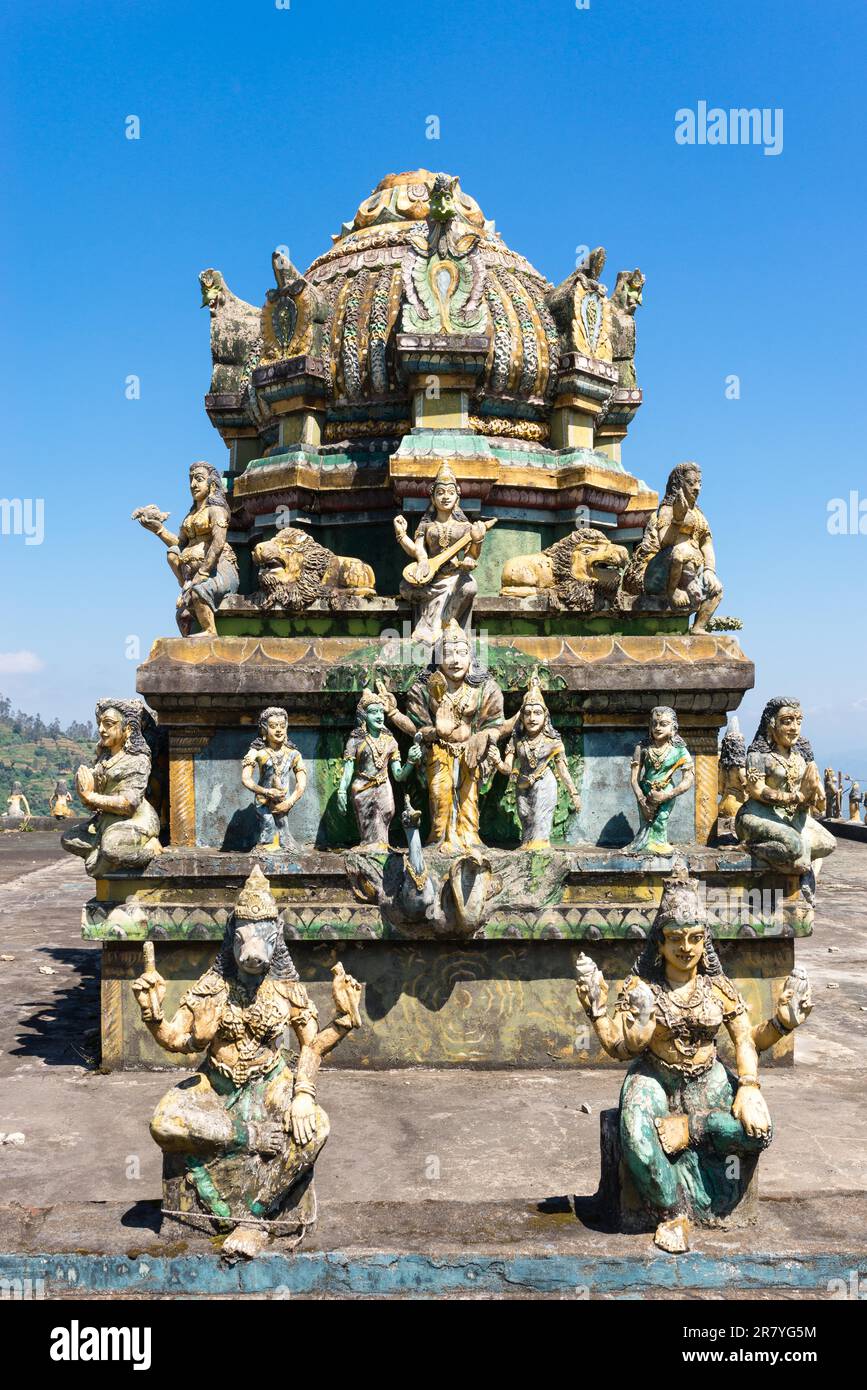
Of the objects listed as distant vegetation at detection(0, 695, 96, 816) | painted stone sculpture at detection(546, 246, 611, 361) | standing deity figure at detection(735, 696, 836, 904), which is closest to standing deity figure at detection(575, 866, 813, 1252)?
standing deity figure at detection(735, 696, 836, 904)

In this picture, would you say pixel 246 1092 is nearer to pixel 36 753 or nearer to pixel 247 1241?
pixel 247 1241

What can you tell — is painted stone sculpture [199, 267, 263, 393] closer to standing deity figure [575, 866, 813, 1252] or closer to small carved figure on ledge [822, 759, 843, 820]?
standing deity figure [575, 866, 813, 1252]

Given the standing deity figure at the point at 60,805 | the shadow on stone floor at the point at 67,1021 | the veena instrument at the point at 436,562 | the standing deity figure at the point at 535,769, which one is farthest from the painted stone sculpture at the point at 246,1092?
the standing deity figure at the point at 60,805

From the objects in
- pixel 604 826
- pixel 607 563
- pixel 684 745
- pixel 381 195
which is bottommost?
pixel 604 826

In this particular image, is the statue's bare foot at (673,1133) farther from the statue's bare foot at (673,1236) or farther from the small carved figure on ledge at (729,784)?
the small carved figure on ledge at (729,784)

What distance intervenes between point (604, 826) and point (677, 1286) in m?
5.29

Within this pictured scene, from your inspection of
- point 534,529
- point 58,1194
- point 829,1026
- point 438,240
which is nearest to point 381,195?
point 438,240

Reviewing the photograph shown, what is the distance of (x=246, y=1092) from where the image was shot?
5.70 m

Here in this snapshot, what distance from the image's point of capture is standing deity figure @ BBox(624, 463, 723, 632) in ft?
35.5

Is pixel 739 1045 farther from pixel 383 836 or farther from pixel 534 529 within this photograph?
pixel 534 529

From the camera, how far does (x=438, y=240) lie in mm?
12758

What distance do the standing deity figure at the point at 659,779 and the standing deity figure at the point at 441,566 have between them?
201 centimetres
